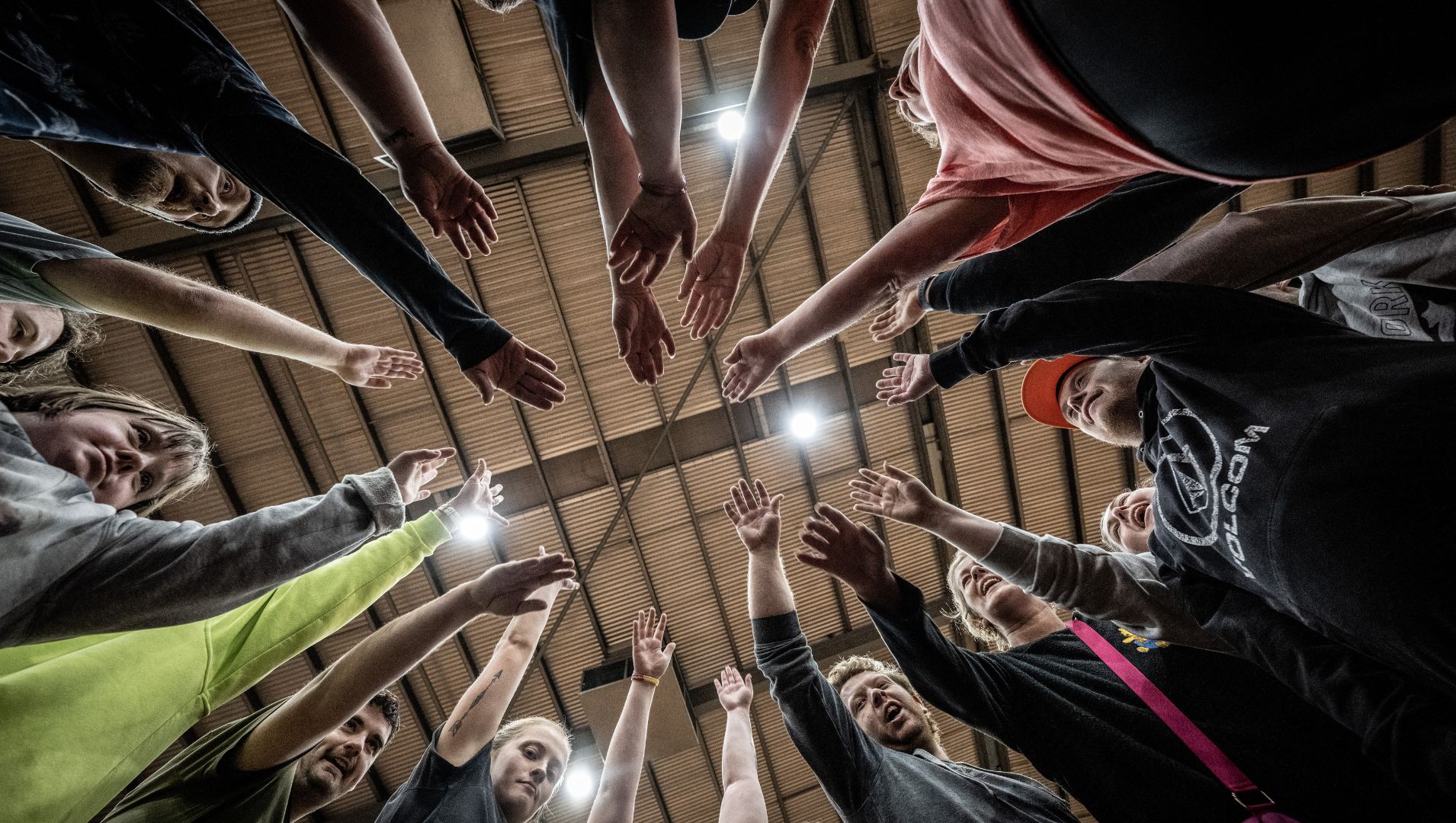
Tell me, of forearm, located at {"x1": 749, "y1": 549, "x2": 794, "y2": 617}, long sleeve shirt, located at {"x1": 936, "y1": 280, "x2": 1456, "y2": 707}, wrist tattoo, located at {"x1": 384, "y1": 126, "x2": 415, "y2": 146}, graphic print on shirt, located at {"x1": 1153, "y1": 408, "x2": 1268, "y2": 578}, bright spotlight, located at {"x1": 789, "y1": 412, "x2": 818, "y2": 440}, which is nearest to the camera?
long sleeve shirt, located at {"x1": 936, "y1": 280, "x2": 1456, "y2": 707}

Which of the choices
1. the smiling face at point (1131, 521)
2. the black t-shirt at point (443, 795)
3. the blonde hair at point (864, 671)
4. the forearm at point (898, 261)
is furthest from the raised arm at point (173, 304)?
the smiling face at point (1131, 521)

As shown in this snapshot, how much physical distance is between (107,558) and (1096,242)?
13.6 feet

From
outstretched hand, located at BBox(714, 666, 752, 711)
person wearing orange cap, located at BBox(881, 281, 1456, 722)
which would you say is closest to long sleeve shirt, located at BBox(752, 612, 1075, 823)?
person wearing orange cap, located at BBox(881, 281, 1456, 722)

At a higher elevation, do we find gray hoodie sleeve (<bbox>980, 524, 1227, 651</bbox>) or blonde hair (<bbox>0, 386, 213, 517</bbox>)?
blonde hair (<bbox>0, 386, 213, 517</bbox>)

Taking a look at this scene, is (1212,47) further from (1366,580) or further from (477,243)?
(477,243)

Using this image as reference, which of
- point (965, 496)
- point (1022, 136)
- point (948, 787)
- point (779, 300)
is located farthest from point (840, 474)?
point (1022, 136)

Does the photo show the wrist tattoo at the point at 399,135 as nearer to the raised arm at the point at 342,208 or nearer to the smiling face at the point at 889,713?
the raised arm at the point at 342,208

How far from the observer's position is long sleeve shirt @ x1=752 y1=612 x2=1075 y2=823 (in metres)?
2.43

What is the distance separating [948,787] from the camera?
2551 millimetres

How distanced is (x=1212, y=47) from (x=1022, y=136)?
462 mm

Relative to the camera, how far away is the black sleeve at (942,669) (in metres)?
2.49

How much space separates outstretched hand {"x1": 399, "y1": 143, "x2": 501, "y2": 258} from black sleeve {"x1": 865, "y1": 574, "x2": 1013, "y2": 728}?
8.38 ft

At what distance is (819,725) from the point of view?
2590 millimetres

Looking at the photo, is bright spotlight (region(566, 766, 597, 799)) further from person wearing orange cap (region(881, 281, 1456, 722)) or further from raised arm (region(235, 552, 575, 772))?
person wearing orange cap (region(881, 281, 1456, 722))
